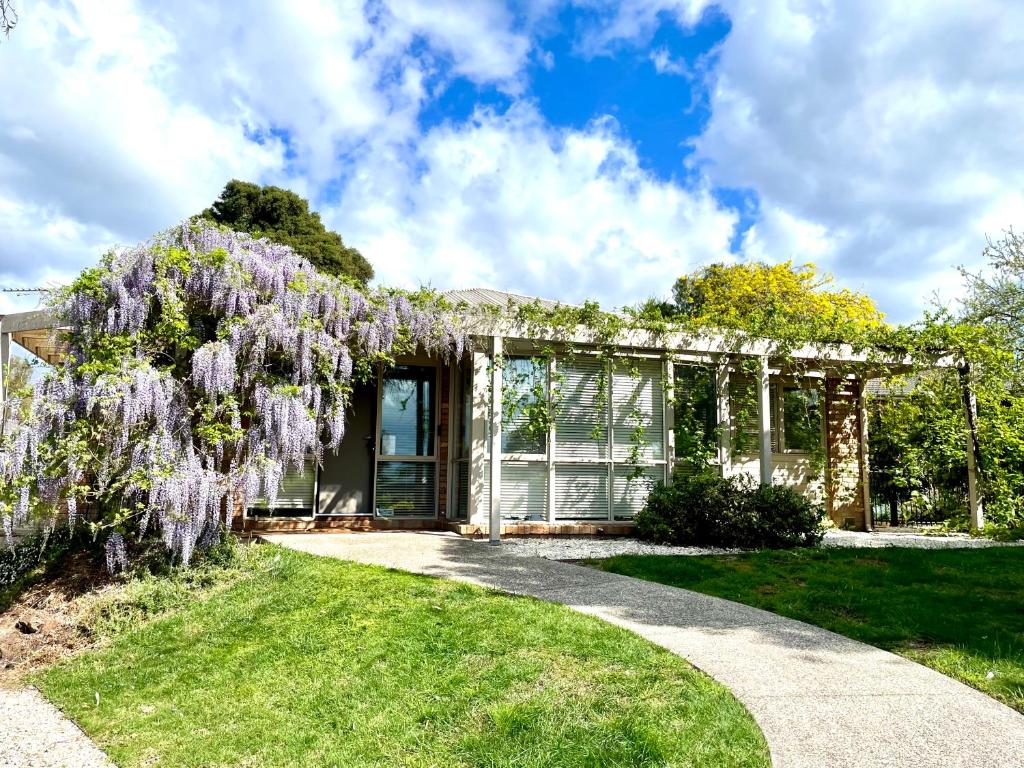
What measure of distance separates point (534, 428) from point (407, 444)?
1894mm

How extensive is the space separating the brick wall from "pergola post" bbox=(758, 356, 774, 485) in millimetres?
2344

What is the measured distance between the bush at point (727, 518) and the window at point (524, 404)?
1.64m

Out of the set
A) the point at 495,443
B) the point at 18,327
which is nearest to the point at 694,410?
the point at 495,443

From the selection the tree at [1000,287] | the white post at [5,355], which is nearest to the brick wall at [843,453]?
the tree at [1000,287]

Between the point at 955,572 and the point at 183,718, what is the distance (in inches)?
254

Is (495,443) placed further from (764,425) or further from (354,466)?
(764,425)

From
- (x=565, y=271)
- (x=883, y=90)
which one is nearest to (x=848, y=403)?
(x=883, y=90)

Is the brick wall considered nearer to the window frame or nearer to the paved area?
the window frame

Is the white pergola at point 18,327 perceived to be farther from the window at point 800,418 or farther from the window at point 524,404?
A: the window at point 800,418

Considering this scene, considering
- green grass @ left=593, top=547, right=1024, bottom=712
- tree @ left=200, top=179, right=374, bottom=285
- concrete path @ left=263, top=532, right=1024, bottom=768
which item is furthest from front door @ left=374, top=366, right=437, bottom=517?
tree @ left=200, top=179, right=374, bottom=285

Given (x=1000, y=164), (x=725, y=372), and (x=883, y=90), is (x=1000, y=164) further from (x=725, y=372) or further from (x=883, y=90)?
(x=725, y=372)

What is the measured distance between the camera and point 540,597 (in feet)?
17.0

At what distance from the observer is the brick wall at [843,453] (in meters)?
10.8

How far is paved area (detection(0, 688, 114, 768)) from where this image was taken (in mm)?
3203
